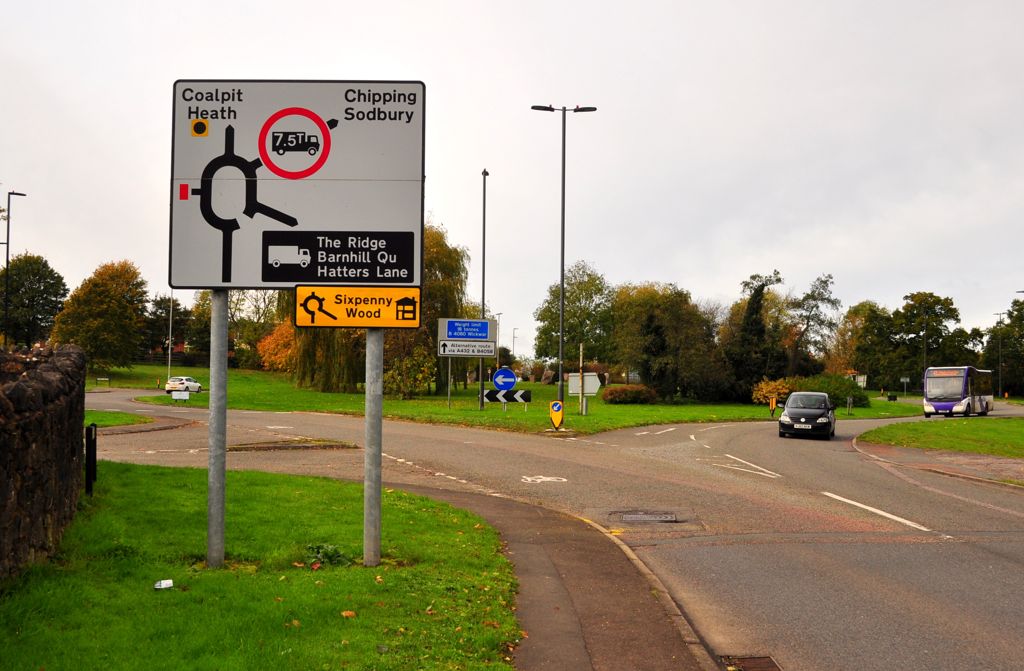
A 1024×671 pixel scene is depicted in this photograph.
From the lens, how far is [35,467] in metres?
6.07

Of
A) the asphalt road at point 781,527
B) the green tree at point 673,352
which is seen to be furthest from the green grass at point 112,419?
the green tree at point 673,352

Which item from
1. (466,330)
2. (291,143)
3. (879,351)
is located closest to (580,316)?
(879,351)

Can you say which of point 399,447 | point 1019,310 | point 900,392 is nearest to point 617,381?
point 900,392

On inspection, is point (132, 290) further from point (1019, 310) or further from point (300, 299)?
point (1019, 310)

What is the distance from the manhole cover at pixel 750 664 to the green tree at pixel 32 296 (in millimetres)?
90319

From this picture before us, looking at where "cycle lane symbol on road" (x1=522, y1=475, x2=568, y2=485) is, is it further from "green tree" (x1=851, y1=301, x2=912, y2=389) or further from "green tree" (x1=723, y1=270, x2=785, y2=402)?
"green tree" (x1=851, y1=301, x2=912, y2=389)

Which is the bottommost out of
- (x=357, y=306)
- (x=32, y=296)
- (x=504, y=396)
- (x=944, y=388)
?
(x=944, y=388)

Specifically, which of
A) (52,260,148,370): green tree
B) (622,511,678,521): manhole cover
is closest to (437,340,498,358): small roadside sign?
(622,511,678,521): manhole cover

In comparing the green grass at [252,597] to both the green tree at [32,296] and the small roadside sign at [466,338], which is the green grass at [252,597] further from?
the green tree at [32,296]

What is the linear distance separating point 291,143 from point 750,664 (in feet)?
18.4

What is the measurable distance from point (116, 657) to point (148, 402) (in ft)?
138

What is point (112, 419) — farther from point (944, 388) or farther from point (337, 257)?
point (944, 388)

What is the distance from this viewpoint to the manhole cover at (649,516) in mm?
11656

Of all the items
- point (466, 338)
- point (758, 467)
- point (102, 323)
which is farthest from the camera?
point (102, 323)
